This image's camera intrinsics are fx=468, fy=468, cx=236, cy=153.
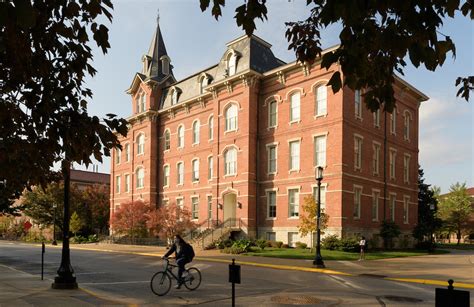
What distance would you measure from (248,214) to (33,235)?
4214 cm

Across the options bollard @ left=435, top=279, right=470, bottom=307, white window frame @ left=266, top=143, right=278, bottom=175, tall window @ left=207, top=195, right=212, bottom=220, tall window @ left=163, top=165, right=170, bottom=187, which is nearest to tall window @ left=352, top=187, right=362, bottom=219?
white window frame @ left=266, top=143, right=278, bottom=175

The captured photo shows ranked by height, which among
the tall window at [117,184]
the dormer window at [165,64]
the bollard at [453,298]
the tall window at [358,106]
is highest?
the dormer window at [165,64]

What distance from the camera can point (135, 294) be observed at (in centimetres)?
1369

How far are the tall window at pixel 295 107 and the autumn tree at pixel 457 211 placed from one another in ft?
123

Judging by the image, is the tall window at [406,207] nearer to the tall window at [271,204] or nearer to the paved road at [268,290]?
the tall window at [271,204]

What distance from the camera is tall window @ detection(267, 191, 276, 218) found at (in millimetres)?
37938

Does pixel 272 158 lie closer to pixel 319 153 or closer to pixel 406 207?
pixel 319 153

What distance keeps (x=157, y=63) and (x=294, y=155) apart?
23918 mm

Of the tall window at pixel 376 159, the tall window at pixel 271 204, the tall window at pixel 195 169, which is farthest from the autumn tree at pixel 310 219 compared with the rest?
the tall window at pixel 195 169

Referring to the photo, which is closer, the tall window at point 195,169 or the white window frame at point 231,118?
the white window frame at point 231,118

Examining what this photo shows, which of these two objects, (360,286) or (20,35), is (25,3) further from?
(360,286)

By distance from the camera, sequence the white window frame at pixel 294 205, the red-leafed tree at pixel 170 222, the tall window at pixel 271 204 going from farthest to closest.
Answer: the red-leafed tree at pixel 170 222
the tall window at pixel 271 204
the white window frame at pixel 294 205

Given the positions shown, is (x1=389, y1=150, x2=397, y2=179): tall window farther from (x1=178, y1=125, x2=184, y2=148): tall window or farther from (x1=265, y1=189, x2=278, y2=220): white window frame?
(x1=178, y1=125, x2=184, y2=148): tall window

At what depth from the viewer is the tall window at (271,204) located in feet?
124
